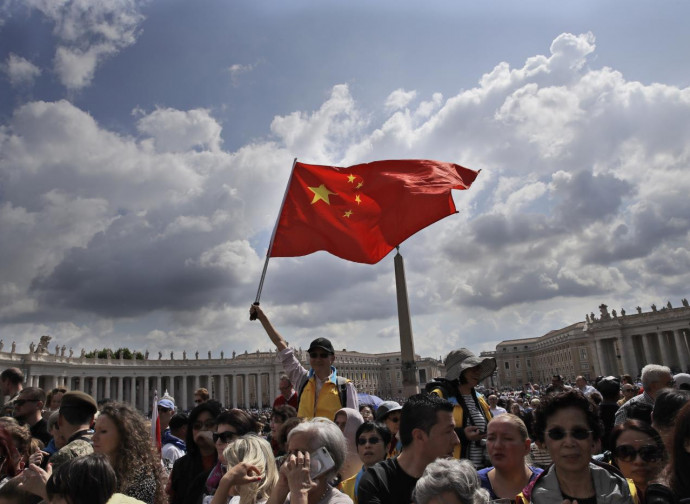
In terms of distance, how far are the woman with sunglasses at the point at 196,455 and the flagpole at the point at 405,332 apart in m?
13.4

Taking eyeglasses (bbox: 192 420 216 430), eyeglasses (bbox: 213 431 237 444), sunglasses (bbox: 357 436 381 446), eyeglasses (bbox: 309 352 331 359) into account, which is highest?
eyeglasses (bbox: 309 352 331 359)

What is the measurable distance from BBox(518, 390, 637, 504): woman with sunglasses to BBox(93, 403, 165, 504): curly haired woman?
303 centimetres

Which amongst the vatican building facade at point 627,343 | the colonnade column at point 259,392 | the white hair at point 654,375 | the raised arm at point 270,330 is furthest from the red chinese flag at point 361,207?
the colonnade column at point 259,392

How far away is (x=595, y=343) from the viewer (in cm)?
9656

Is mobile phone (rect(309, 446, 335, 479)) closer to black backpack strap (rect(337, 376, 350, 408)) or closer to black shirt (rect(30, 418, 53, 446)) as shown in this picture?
black backpack strap (rect(337, 376, 350, 408))

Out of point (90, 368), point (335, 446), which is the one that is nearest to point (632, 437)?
point (335, 446)

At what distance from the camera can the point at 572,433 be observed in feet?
11.1

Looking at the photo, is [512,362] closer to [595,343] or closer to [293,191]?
[595,343]

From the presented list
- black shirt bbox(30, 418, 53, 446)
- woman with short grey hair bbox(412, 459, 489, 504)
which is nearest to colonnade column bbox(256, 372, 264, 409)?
black shirt bbox(30, 418, 53, 446)

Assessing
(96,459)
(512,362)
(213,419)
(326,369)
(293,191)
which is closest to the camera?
(96,459)

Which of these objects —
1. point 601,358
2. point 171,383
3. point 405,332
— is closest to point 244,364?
point 171,383

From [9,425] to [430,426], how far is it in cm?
407

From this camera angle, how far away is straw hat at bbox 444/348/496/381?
5.53 m

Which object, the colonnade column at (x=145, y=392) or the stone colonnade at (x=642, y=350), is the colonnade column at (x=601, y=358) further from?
the colonnade column at (x=145, y=392)
